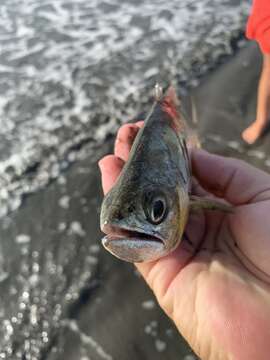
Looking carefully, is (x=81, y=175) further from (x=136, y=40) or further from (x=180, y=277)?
(x=136, y=40)

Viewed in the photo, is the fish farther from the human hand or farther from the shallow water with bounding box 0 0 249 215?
the shallow water with bounding box 0 0 249 215

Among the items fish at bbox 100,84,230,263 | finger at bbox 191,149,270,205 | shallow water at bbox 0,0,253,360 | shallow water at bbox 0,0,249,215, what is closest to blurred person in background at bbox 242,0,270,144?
shallow water at bbox 0,0,253,360

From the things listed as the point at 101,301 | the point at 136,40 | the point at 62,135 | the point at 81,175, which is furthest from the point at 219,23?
the point at 101,301

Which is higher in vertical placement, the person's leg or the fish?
the fish

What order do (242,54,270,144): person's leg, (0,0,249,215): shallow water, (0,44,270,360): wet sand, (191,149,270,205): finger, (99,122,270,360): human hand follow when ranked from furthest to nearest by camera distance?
(0,0,249,215): shallow water
(242,54,270,144): person's leg
(0,44,270,360): wet sand
(191,149,270,205): finger
(99,122,270,360): human hand

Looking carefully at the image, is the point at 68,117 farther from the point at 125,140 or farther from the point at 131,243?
the point at 131,243

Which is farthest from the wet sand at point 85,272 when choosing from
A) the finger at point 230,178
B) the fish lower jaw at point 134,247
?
the fish lower jaw at point 134,247
